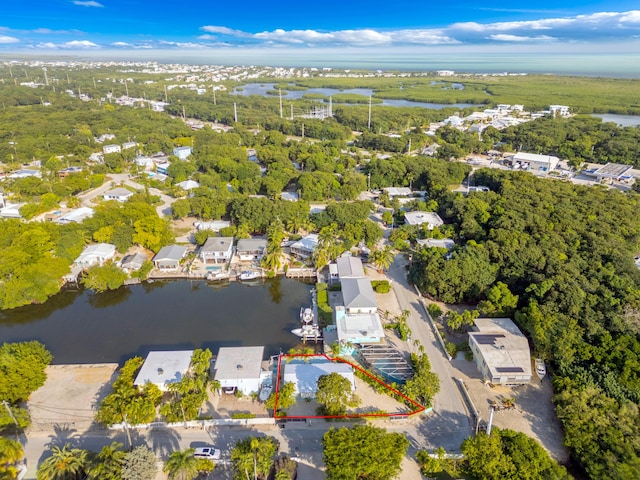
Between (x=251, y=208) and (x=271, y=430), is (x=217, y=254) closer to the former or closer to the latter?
(x=251, y=208)

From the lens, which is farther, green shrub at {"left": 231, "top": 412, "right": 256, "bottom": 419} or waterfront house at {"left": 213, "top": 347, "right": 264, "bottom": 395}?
waterfront house at {"left": 213, "top": 347, "right": 264, "bottom": 395}

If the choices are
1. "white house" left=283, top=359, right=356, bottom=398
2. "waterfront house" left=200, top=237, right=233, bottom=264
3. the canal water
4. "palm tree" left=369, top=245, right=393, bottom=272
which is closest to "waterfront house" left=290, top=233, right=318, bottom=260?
the canal water

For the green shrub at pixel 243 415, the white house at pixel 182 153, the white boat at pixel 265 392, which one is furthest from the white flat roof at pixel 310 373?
the white house at pixel 182 153

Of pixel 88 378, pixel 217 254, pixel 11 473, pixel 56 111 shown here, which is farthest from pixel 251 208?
pixel 56 111

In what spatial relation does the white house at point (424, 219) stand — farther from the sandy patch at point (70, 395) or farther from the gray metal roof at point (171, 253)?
the sandy patch at point (70, 395)

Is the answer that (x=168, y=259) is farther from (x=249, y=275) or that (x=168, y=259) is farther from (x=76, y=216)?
(x=76, y=216)

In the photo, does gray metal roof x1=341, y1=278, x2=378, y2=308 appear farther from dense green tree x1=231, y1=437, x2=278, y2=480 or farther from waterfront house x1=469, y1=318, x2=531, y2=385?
dense green tree x1=231, y1=437, x2=278, y2=480
